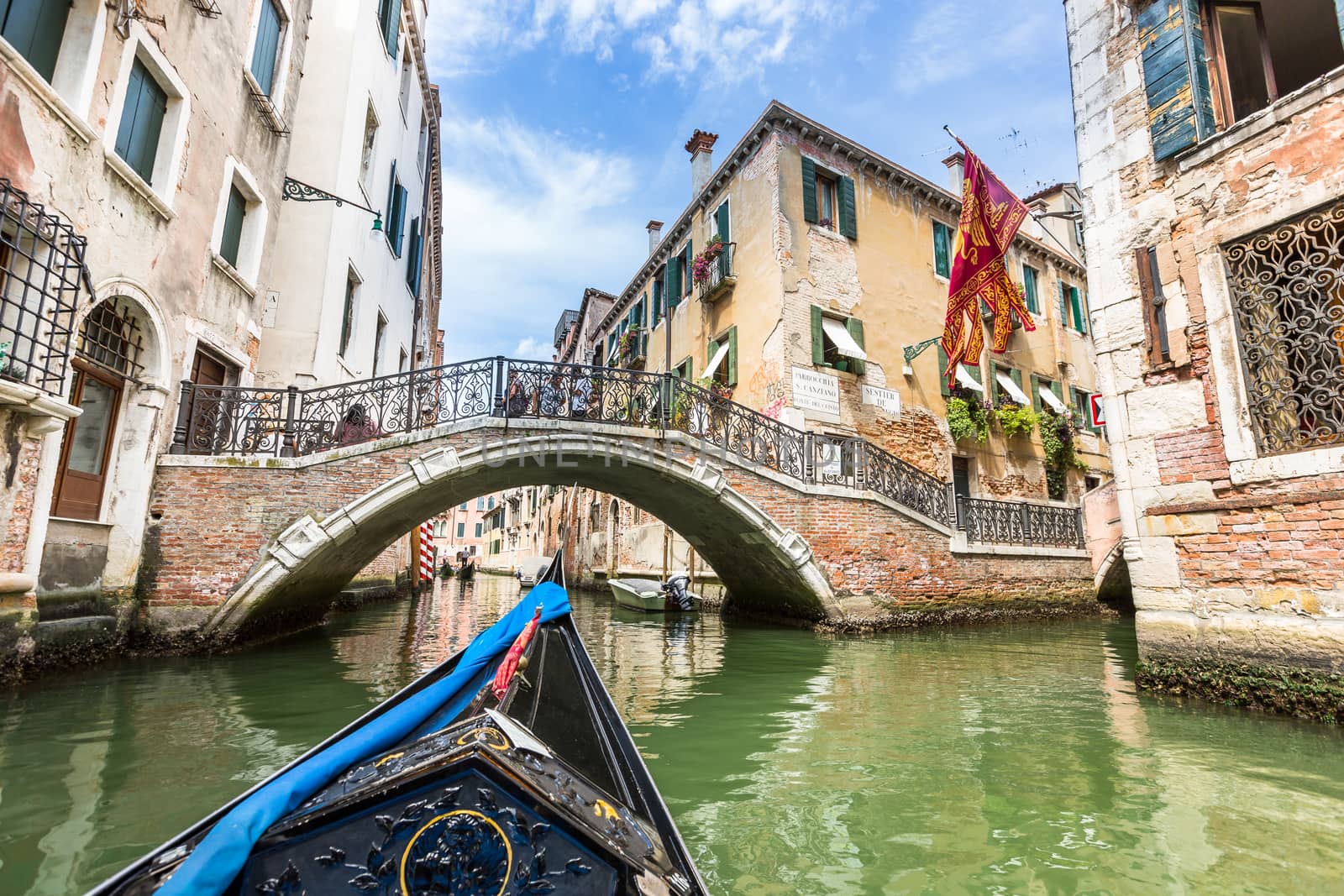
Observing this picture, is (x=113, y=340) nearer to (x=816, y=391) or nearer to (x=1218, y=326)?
(x=1218, y=326)

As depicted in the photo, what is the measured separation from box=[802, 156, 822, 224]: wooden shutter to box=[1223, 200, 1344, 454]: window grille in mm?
7418

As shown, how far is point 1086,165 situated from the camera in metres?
5.04

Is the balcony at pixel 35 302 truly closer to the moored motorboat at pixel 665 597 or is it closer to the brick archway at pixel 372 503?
the brick archway at pixel 372 503

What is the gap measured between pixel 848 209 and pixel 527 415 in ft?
24.1

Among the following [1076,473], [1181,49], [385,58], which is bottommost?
[1076,473]

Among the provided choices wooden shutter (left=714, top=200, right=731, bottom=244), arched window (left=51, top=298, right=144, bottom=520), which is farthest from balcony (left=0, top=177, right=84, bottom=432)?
wooden shutter (left=714, top=200, right=731, bottom=244)

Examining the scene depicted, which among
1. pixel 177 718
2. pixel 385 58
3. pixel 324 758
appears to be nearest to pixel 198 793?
pixel 177 718

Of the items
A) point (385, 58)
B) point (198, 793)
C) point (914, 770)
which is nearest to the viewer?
point (198, 793)

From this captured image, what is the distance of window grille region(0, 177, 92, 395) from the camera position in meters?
4.05

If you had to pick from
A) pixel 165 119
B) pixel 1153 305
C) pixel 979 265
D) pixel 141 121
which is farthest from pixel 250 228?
pixel 979 265

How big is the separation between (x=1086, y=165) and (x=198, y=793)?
6.56 meters

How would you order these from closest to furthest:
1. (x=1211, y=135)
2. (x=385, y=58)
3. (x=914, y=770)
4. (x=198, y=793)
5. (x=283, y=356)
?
(x=198, y=793)
(x=914, y=770)
(x=1211, y=135)
(x=283, y=356)
(x=385, y=58)

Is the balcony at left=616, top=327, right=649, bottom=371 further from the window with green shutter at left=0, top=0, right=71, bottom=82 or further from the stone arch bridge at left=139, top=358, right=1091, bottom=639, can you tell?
the window with green shutter at left=0, top=0, right=71, bottom=82

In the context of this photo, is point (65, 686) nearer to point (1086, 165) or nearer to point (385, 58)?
point (1086, 165)
